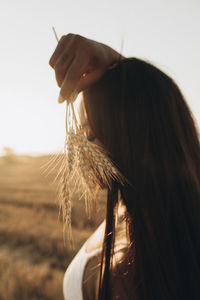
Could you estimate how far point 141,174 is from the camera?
92 cm

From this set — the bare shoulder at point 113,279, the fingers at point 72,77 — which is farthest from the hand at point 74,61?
the bare shoulder at point 113,279

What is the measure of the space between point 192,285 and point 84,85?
0.95 m

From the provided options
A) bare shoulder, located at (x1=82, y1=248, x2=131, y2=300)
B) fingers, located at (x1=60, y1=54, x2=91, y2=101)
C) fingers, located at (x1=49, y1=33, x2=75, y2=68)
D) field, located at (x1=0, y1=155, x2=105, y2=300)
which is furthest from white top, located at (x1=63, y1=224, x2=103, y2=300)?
fingers, located at (x1=49, y1=33, x2=75, y2=68)

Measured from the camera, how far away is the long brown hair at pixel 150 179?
876 millimetres

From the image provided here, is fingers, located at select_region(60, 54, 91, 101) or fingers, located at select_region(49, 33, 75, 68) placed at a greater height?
fingers, located at select_region(49, 33, 75, 68)

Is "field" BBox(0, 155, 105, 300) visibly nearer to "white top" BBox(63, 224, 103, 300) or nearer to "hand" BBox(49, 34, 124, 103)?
"white top" BBox(63, 224, 103, 300)

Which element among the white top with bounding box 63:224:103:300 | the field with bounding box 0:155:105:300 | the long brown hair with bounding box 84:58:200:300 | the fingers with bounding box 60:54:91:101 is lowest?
→ the field with bounding box 0:155:105:300

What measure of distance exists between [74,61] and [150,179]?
57 cm

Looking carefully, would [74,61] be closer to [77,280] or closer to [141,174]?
[141,174]

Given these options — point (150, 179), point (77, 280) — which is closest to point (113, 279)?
point (77, 280)

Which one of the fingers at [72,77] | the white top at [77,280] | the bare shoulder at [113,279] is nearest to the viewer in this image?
the fingers at [72,77]

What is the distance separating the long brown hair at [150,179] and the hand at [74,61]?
9cm

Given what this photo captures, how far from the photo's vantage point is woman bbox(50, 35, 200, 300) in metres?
0.87

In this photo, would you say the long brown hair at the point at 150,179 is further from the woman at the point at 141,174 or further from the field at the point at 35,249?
the field at the point at 35,249
